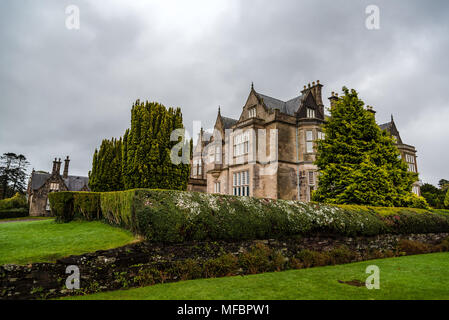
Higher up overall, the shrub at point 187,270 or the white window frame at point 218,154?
the white window frame at point 218,154

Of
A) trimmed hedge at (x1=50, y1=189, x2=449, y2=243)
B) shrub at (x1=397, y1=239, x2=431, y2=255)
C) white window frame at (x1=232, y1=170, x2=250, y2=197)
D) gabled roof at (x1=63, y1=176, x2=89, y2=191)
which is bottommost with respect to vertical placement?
shrub at (x1=397, y1=239, x2=431, y2=255)

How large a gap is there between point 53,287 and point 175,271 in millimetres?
2998

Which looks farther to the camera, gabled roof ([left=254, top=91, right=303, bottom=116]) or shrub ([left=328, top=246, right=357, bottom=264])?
gabled roof ([left=254, top=91, right=303, bottom=116])

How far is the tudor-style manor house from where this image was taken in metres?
25.7

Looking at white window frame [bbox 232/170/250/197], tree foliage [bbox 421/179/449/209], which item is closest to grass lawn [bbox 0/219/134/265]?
white window frame [bbox 232/170/250/197]

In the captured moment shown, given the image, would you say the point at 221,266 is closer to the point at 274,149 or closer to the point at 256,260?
the point at 256,260

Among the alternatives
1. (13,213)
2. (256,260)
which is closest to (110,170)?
(256,260)

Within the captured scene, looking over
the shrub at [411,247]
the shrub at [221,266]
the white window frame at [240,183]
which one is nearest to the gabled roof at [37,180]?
the white window frame at [240,183]

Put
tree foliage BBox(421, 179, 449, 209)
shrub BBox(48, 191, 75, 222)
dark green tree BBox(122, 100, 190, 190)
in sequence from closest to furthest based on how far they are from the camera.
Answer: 1. dark green tree BBox(122, 100, 190, 190)
2. shrub BBox(48, 191, 75, 222)
3. tree foliage BBox(421, 179, 449, 209)

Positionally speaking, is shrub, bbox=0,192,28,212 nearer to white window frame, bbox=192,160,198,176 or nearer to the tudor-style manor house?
white window frame, bbox=192,160,198,176

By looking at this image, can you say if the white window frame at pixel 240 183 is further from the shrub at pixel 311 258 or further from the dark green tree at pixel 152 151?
the shrub at pixel 311 258

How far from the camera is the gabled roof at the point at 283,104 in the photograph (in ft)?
95.0

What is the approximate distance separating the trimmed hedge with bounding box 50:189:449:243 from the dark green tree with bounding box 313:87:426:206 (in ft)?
7.49

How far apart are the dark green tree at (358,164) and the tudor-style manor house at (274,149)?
4.95 m
